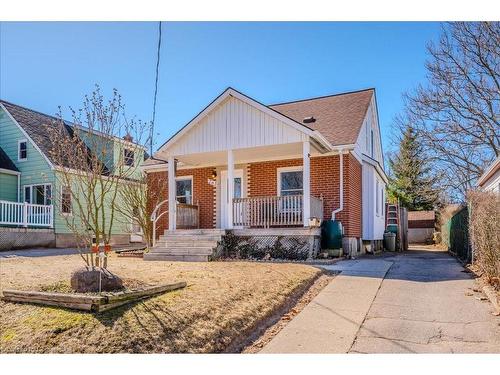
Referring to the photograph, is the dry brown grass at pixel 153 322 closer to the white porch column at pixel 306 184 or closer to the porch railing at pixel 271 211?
the white porch column at pixel 306 184

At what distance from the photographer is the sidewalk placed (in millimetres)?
3865

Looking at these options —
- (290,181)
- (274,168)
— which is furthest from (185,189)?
(290,181)

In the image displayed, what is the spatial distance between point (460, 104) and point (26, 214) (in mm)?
16838

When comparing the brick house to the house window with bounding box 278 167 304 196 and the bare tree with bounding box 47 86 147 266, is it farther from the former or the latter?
the bare tree with bounding box 47 86 147 266

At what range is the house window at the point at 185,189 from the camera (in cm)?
1427

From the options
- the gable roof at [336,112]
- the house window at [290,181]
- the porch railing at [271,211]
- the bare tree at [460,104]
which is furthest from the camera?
the bare tree at [460,104]

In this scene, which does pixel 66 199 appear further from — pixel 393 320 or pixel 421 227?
pixel 421 227

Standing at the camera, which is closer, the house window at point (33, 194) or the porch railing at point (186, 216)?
the porch railing at point (186, 216)

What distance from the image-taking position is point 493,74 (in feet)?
44.8

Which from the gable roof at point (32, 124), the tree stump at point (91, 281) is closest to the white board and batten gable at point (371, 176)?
the tree stump at point (91, 281)

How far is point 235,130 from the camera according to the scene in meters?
10.7

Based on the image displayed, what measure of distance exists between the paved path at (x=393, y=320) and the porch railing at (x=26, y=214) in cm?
1310
